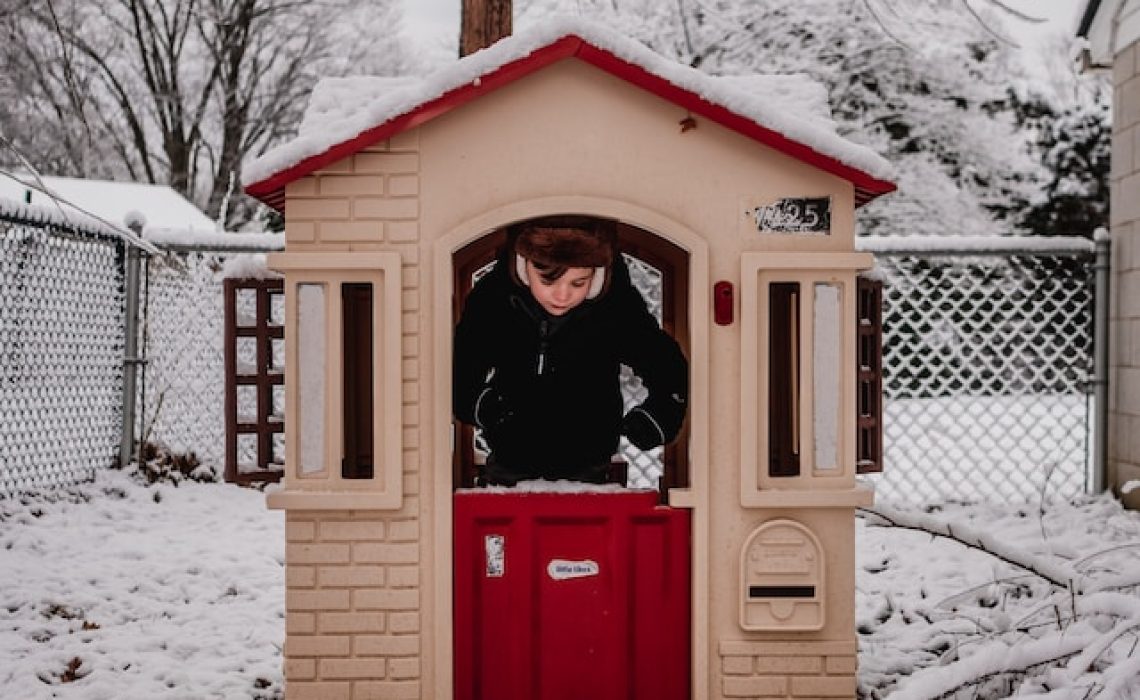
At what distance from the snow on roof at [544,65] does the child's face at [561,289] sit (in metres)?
0.66

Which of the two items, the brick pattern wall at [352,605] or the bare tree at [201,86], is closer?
the brick pattern wall at [352,605]

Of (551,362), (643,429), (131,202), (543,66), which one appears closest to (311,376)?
(551,362)

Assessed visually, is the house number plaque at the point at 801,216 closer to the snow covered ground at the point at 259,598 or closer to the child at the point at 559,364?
the child at the point at 559,364

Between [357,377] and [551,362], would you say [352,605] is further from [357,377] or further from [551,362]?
[551,362]

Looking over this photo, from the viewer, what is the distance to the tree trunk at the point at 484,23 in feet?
20.2

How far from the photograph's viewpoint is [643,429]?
12.1ft

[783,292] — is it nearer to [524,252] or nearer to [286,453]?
[524,252]

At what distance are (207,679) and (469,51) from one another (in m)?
3.62

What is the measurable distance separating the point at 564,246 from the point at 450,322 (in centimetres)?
46

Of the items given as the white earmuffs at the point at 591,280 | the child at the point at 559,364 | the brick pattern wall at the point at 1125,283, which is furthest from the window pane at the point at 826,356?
the brick pattern wall at the point at 1125,283

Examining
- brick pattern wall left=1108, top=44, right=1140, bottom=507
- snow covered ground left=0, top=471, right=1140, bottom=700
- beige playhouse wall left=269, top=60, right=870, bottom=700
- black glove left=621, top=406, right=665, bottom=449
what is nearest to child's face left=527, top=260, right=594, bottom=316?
beige playhouse wall left=269, top=60, right=870, bottom=700

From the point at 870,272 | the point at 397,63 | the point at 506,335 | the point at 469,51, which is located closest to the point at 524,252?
the point at 506,335

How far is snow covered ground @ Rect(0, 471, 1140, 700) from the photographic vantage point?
2.85m

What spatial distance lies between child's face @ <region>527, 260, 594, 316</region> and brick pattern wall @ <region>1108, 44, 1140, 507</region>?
399cm
